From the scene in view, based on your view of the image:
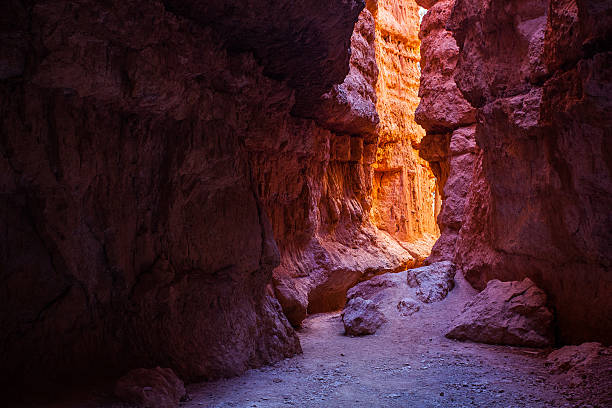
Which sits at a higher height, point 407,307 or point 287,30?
point 287,30

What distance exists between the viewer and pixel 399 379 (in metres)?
4.02

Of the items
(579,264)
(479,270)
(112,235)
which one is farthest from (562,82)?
(112,235)

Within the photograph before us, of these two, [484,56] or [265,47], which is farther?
[484,56]

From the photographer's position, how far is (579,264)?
452 cm

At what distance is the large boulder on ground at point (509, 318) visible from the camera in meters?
4.86

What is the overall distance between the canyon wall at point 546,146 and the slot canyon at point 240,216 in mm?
23

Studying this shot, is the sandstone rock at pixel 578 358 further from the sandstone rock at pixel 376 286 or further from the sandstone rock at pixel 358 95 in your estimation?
the sandstone rock at pixel 358 95

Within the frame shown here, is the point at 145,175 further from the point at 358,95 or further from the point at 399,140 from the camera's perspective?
the point at 399,140

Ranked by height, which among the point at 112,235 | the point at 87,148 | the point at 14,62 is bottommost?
the point at 112,235

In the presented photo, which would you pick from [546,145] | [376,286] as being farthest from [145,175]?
[376,286]

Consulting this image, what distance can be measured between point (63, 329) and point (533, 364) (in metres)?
4.19

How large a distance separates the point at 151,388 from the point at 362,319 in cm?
339

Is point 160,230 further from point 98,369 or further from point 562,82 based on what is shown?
point 562,82

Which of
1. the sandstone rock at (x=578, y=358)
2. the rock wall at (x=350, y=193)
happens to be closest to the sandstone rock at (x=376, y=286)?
the rock wall at (x=350, y=193)
